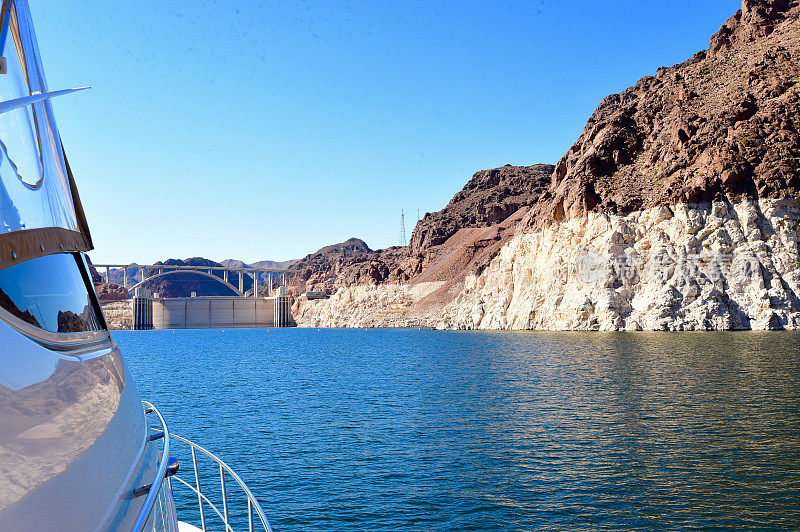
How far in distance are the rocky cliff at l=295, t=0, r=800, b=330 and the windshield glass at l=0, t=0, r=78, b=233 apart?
245 feet

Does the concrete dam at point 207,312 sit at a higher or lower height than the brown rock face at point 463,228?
lower

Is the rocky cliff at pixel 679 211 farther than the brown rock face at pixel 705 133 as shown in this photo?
No

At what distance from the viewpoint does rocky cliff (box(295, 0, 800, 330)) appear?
69000 millimetres

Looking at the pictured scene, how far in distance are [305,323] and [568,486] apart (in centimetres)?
17455

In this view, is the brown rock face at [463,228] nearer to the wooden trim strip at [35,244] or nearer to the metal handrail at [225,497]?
the metal handrail at [225,497]

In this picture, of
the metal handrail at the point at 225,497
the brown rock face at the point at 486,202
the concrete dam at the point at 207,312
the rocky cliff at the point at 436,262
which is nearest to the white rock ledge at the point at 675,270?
the rocky cliff at the point at 436,262

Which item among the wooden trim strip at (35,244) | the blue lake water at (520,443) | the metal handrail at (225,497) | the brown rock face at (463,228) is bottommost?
the blue lake water at (520,443)

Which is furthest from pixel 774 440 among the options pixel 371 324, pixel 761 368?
pixel 371 324

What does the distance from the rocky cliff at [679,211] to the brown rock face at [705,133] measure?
7.9 inches

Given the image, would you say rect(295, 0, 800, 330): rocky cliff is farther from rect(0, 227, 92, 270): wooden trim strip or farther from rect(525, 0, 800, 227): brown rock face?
rect(0, 227, 92, 270): wooden trim strip

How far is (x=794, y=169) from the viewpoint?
234ft

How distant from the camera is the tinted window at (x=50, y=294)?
294 cm

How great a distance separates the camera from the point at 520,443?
781 inches

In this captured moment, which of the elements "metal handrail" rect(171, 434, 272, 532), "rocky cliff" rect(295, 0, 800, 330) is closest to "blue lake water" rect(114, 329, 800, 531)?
"metal handrail" rect(171, 434, 272, 532)
